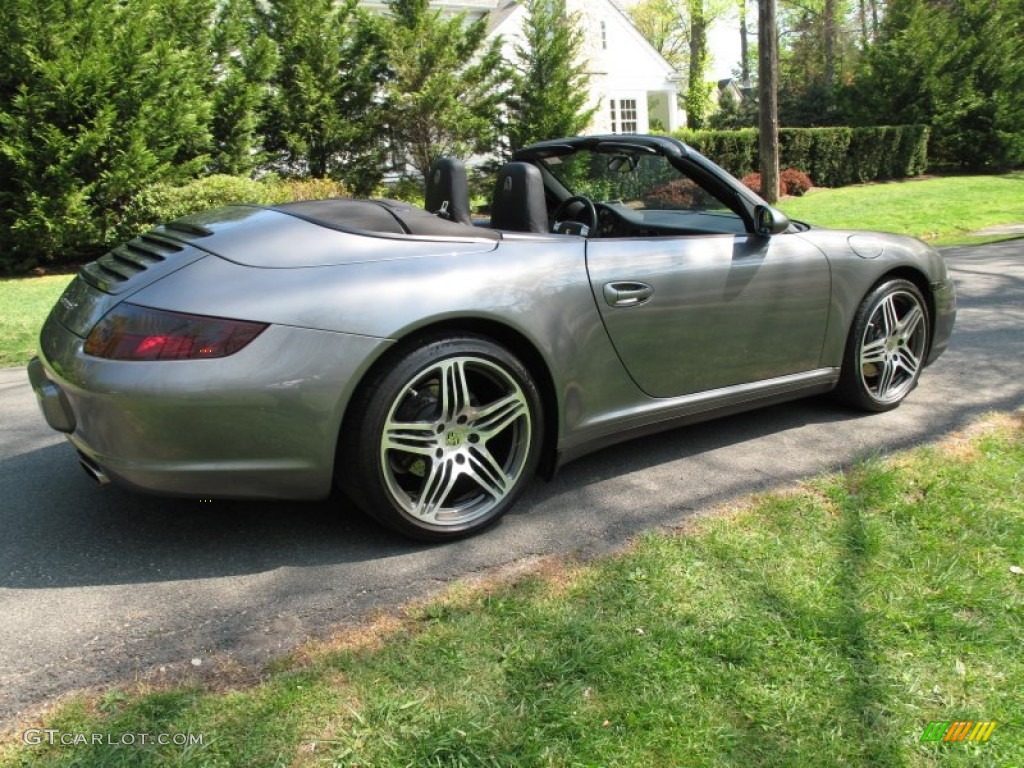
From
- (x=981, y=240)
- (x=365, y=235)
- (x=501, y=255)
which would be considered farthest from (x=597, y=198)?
(x=981, y=240)

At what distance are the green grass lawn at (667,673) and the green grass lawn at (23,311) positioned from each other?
508cm

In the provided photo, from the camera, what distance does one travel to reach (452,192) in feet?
12.2

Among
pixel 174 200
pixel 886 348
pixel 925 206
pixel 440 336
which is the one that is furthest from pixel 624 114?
pixel 440 336

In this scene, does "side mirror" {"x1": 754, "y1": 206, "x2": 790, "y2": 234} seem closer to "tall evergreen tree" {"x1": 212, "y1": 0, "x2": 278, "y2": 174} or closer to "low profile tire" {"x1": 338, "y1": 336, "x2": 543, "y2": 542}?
"low profile tire" {"x1": 338, "y1": 336, "x2": 543, "y2": 542}

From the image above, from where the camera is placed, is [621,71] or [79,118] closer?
[79,118]

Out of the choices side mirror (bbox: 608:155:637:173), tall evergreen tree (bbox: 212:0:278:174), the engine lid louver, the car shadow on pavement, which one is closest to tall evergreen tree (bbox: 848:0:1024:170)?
tall evergreen tree (bbox: 212:0:278:174)

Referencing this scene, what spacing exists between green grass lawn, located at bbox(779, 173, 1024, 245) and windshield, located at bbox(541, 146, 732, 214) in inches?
359

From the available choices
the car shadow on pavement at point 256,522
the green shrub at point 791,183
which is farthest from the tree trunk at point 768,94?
the car shadow on pavement at point 256,522

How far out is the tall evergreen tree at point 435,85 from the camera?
60.2ft

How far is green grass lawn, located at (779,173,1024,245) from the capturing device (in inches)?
545

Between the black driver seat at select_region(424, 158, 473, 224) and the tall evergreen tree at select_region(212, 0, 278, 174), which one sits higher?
the tall evergreen tree at select_region(212, 0, 278, 174)

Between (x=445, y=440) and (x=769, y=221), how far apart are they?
72.6 inches

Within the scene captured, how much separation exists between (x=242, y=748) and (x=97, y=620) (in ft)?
2.82

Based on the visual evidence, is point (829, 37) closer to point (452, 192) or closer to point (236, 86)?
point (236, 86)
